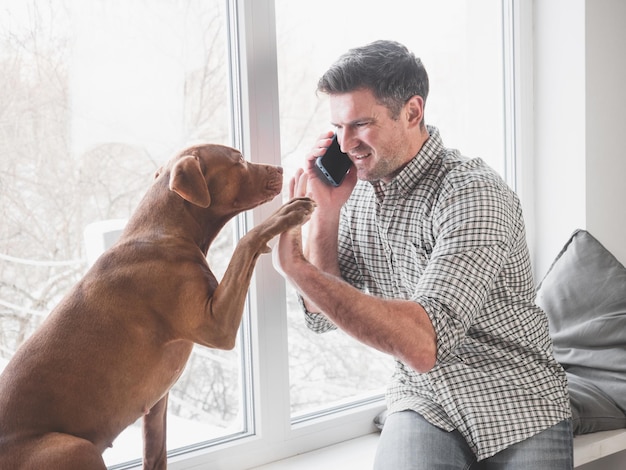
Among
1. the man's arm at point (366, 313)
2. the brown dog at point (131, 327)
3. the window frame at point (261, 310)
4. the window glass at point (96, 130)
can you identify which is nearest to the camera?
the brown dog at point (131, 327)

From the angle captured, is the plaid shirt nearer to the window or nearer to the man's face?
the man's face

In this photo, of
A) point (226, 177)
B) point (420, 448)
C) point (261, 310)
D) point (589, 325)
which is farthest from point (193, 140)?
point (589, 325)

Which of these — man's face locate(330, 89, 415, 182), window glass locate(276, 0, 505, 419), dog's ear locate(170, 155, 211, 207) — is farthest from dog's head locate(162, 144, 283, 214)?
window glass locate(276, 0, 505, 419)

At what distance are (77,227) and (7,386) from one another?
2.12ft

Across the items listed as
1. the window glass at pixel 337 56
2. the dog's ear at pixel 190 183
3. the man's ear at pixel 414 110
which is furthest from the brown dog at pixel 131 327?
the window glass at pixel 337 56

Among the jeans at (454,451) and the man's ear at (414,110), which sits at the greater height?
the man's ear at (414,110)

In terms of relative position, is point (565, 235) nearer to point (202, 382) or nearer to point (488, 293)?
point (488, 293)

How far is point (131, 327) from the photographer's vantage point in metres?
1.22

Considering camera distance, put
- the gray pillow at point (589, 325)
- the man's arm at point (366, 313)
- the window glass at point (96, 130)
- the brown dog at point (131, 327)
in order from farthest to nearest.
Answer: the gray pillow at point (589, 325) < the window glass at point (96, 130) < the man's arm at point (366, 313) < the brown dog at point (131, 327)

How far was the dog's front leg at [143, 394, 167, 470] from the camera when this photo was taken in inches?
54.5

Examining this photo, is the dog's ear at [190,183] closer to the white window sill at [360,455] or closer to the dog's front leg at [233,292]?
the dog's front leg at [233,292]

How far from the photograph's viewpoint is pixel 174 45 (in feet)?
6.22

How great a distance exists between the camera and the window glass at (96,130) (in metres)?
1.65

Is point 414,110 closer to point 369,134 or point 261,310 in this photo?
point 369,134
